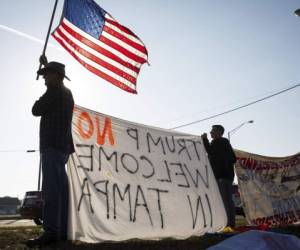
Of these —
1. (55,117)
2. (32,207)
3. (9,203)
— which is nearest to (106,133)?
(55,117)

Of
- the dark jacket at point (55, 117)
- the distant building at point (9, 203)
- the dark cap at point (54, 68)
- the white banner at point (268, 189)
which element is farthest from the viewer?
the distant building at point (9, 203)

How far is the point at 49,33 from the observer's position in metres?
5.39

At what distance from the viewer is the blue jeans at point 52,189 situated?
3836 millimetres

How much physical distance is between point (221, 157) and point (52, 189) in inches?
135

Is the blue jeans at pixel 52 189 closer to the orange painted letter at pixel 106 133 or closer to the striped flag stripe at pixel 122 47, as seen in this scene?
the orange painted letter at pixel 106 133

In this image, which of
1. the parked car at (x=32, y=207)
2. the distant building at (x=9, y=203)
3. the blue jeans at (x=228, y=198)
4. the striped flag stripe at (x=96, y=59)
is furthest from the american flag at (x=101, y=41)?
the distant building at (x=9, y=203)

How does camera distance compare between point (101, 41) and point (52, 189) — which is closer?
point (52, 189)

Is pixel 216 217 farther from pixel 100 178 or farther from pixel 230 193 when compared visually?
pixel 100 178

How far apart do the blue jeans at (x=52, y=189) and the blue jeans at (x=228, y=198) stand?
3.00 metres

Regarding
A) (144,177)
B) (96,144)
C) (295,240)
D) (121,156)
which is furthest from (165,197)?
(295,240)

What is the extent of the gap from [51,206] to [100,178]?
936 millimetres

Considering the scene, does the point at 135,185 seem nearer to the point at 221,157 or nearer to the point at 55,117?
the point at 55,117

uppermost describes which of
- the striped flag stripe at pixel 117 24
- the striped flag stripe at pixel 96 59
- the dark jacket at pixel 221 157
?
the striped flag stripe at pixel 117 24

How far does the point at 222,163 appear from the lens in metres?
6.52
